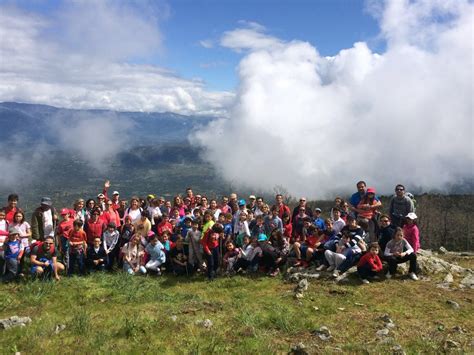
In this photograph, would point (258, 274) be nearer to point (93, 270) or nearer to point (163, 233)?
point (163, 233)

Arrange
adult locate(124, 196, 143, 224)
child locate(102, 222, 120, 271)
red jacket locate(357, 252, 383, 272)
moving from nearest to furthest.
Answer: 1. red jacket locate(357, 252, 383, 272)
2. child locate(102, 222, 120, 271)
3. adult locate(124, 196, 143, 224)

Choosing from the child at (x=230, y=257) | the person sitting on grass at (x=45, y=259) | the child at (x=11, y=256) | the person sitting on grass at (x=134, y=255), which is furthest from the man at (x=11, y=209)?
the child at (x=230, y=257)

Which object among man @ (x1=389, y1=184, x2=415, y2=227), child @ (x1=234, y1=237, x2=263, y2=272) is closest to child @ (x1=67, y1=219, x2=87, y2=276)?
child @ (x1=234, y1=237, x2=263, y2=272)

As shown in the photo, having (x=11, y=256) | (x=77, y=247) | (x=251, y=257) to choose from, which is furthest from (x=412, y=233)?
(x=11, y=256)

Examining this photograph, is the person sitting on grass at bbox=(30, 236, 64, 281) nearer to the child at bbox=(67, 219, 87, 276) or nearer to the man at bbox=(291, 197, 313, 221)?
the child at bbox=(67, 219, 87, 276)

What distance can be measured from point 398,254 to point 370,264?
Answer: 1084 mm

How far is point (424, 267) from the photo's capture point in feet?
44.5

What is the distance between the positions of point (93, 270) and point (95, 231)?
1441 millimetres

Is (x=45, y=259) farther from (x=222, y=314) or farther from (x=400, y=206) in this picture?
(x=400, y=206)

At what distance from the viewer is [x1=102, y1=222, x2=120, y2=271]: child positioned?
13.9 m

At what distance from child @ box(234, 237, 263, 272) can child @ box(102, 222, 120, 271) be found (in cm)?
474

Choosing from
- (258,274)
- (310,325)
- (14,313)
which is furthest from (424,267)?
(14,313)

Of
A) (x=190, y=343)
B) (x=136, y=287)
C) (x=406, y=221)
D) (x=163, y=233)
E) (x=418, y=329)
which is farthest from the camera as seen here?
(x=163, y=233)

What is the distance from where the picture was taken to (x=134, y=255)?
546 inches
